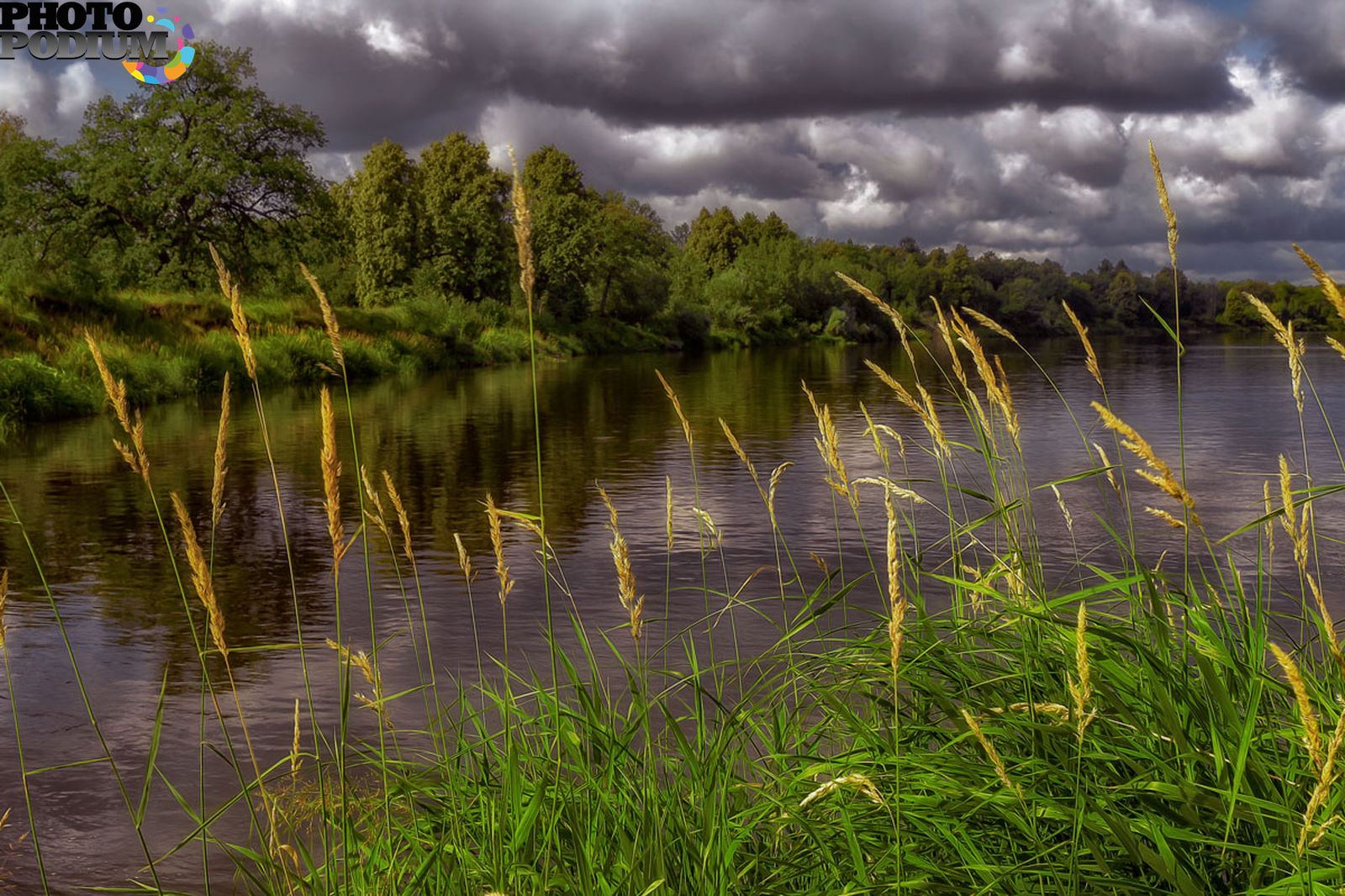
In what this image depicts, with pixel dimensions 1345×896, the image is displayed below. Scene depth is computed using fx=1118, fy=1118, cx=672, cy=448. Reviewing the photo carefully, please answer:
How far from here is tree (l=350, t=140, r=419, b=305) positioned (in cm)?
5206

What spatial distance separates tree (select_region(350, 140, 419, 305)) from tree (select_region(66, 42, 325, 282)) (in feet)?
45.7

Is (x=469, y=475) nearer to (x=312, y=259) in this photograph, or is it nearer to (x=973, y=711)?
(x=973, y=711)

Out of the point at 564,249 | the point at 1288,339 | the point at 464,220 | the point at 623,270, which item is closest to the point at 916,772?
the point at 1288,339

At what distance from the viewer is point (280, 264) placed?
38625 millimetres

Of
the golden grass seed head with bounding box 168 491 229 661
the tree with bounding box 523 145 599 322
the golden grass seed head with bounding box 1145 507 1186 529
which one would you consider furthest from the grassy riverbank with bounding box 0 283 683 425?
the tree with bounding box 523 145 599 322

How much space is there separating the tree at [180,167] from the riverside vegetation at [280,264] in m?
0.06

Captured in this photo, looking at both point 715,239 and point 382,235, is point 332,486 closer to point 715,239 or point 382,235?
point 382,235

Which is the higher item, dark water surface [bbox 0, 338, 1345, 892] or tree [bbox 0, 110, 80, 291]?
tree [bbox 0, 110, 80, 291]

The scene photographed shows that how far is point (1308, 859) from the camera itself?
2359 millimetres

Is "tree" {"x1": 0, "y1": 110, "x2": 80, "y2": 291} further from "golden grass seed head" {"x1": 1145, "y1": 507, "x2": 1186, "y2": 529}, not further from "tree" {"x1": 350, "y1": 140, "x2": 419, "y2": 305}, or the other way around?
"golden grass seed head" {"x1": 1145, "y1": 507, "x2": 1186, "y2": 529}

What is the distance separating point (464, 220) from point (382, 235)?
3.84m

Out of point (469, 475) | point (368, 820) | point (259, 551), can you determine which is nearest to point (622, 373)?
point (469, 475)

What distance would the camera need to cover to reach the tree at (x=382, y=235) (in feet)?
171

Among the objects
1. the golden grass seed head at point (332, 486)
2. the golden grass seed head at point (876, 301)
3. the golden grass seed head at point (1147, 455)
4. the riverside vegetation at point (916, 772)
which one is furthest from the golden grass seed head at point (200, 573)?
the golden grass seed head at point (876, 301)
